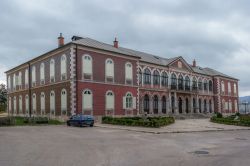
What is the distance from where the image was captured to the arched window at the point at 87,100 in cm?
3478

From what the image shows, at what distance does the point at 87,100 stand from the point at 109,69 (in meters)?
5.36

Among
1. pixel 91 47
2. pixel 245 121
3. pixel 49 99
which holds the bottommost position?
pixel 245 121

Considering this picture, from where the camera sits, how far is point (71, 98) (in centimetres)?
3394

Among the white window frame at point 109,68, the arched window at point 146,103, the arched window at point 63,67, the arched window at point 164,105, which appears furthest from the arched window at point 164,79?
the arched window at point 63,67

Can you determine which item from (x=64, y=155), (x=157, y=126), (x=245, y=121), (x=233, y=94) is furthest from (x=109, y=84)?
(x=233, y=94)

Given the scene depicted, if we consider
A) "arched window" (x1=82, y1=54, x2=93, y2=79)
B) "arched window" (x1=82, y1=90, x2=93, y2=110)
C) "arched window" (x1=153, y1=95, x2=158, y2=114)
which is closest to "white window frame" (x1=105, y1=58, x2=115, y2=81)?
"arched window" (x1=82, y1=54, x2=93, y2=79)

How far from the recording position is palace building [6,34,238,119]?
3509 cm

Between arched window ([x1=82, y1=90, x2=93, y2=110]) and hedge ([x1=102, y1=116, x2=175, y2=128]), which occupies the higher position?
arched window ([x1=82, y1=90, x2=93, y2=110])

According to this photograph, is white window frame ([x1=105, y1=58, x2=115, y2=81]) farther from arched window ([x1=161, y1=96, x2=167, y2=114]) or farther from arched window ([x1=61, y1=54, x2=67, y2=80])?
arched window ([x1=161, y1=96, x2=167, y2=114])

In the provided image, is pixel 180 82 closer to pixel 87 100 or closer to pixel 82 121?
pixel 87 100

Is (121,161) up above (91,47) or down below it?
below

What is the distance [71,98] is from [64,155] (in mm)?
22332

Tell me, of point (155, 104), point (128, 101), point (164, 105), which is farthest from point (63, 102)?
point (164, 105)

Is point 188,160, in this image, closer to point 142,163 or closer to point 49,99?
point 142,163
